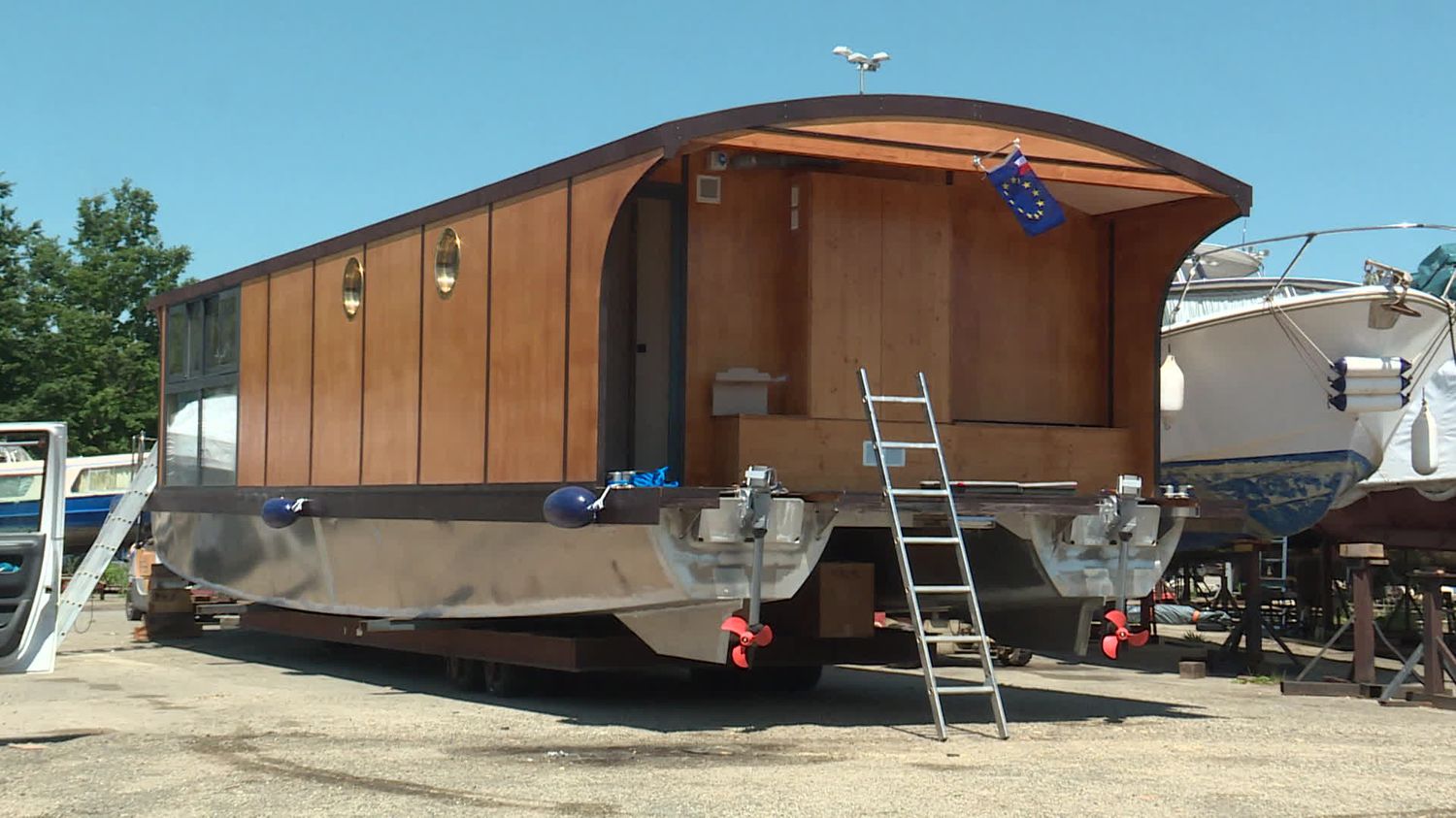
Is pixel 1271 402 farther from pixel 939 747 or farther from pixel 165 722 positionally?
pixel 165 722

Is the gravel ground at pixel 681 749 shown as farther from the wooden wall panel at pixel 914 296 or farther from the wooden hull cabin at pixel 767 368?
the wooden wall panel at pixel 914 296

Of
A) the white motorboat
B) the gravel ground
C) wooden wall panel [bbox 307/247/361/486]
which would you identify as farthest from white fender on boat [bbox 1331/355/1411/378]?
wooden wall panel [bbox 307/247/361/486]

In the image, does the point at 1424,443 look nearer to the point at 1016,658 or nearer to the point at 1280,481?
the point at 1280,481

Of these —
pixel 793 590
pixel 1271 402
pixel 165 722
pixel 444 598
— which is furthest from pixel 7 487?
pixel 1271 402

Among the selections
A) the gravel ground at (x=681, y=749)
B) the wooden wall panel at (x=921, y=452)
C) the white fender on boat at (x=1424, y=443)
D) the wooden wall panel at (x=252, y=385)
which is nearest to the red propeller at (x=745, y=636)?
the gravel ground at (x=681, y=749)

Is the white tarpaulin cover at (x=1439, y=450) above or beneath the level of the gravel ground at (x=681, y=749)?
above

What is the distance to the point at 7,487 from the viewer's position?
9.92 m

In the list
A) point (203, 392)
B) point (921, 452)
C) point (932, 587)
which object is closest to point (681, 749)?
point (932, 587)

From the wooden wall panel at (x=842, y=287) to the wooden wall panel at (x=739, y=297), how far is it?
134 mm

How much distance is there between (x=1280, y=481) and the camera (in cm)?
1612

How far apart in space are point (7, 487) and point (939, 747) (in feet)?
18.6

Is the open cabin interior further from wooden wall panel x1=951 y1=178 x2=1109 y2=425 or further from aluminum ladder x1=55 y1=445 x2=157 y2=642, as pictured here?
aluminum ladder x1=55 y1=445 x2=157 y2=642

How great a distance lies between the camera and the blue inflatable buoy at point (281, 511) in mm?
13016

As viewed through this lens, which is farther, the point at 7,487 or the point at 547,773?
the point at 7,487
